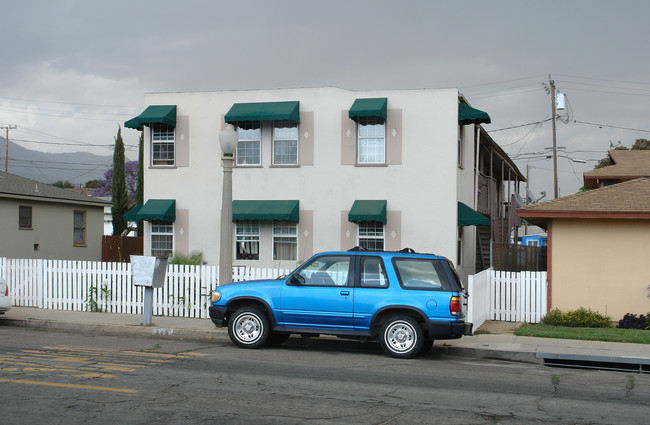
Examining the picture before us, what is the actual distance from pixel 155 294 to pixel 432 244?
833 cm

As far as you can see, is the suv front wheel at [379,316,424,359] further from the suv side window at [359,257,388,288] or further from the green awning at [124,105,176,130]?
the green awning at [124,105,176,130]

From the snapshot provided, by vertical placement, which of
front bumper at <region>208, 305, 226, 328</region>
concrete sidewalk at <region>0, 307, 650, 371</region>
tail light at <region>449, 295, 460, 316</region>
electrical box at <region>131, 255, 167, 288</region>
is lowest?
concrete sidewalk at <region>0, 307, 650, 371</region>

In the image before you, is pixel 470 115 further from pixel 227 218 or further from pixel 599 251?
pixel 227 218

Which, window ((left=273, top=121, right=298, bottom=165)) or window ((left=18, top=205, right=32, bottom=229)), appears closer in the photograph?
window ((left=273, top=121, right=298, bottom=165))

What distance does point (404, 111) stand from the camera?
20.6 metres

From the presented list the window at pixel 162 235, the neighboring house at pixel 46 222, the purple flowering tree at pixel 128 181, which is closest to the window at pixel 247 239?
the window at pixel 162 235

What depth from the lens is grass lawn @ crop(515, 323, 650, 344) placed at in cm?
1331

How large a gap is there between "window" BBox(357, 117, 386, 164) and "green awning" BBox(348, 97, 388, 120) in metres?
0.51

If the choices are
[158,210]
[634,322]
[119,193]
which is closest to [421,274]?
[634,322]

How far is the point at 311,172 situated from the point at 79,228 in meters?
12.5

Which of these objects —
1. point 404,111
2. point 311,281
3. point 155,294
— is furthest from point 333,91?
point 311,281

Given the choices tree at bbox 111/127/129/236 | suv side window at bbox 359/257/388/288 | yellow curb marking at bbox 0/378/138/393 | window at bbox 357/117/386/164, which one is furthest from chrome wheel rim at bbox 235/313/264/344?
tree at bbox 111/127/129/236

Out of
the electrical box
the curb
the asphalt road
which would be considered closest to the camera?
the asphalt road

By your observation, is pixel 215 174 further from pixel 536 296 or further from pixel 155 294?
pixel 536 296
